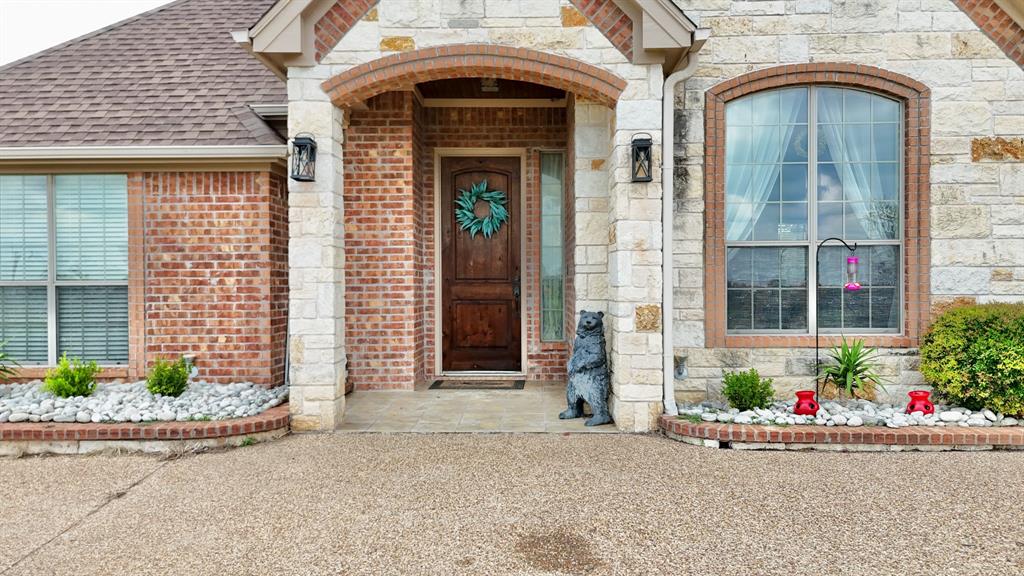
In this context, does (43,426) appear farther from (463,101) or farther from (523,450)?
(463,101)

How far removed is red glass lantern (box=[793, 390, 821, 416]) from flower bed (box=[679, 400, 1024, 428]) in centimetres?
4

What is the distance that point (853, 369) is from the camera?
5.42m

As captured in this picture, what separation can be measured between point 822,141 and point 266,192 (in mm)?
5272

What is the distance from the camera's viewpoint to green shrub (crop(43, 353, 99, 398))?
18.0ft

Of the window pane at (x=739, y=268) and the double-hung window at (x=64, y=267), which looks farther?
the double-hung window at (x=64, y=267)

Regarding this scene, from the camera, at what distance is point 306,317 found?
5.05 m

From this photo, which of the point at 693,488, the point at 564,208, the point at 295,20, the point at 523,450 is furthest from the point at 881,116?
the point at 295,20

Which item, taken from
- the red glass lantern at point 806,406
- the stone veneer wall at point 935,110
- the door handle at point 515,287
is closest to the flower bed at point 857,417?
the red glass lantern at point 806,406

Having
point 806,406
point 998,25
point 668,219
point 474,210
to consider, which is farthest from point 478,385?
point 998,25

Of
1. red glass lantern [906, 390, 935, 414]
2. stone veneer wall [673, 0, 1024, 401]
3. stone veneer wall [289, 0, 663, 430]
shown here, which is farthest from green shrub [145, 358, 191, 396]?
red glass lantern [906, 390, 935, 414]

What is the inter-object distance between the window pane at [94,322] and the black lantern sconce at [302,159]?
2.80m

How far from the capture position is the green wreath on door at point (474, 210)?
294 inches

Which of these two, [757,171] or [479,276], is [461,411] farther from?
[757,171]

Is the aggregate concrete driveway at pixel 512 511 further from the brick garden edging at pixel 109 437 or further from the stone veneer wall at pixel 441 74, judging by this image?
the stone veneer wall at pixel 441 74
